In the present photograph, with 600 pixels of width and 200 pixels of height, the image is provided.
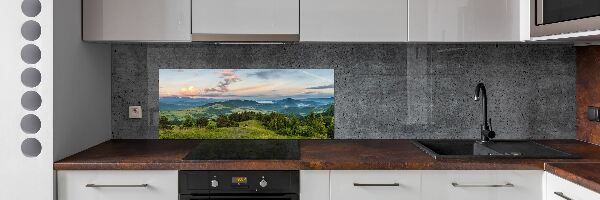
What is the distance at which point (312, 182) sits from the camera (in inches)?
96.0

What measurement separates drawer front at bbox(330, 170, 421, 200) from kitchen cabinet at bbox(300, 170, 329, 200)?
29 millimetres

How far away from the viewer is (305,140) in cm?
313

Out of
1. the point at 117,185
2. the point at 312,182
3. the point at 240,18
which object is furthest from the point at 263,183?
the point at 240,18

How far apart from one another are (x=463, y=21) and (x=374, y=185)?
35.1 inches

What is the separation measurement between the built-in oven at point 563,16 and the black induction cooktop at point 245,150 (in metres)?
1.17

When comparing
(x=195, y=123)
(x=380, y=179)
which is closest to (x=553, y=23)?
(x=380, y=179)

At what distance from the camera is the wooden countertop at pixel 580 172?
2000mm
